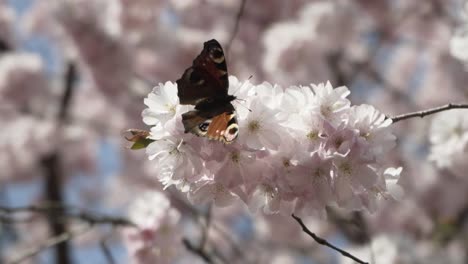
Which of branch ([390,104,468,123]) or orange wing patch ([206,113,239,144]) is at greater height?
branch ([390,104,468,123])

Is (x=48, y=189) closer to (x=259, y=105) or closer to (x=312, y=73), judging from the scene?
(x=312, y=73)

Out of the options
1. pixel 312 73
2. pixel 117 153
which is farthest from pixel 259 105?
pixel 117 153

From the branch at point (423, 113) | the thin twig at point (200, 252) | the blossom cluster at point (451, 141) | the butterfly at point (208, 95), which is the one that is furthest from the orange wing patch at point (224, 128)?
the blossom cluster at point (451, 141)

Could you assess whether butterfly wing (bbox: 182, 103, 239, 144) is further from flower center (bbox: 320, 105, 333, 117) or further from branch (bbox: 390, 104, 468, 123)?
branch (bbox: 390, 104, 468, 123)

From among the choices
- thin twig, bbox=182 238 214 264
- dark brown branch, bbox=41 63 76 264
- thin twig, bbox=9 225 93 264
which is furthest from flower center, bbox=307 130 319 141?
dark brown branch, bbox=41 63 76 264

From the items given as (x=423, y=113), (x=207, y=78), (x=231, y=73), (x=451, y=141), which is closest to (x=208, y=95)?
(x=207, y=78)
